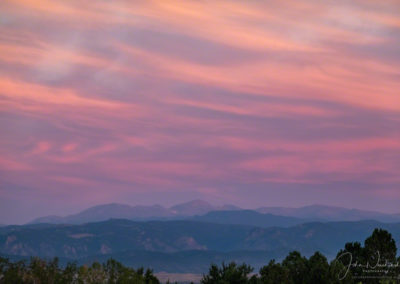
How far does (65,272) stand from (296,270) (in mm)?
37946

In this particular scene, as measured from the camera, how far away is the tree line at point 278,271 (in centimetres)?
7975

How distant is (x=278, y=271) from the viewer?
9131 cm

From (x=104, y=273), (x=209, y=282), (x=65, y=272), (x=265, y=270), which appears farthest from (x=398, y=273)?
(x=65, y=272)

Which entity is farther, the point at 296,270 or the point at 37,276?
the point at 296,270

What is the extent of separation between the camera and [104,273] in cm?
8000

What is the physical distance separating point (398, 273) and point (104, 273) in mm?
44865

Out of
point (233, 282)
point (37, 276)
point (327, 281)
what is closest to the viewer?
point (37, 276)

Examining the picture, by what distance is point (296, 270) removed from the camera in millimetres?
96312

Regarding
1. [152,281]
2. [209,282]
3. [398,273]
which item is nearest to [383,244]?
[398,273]

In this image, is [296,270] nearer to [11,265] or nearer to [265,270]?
[265,270]

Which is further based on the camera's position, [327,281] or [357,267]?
[357,267]

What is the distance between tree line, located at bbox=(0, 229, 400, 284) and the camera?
262ft

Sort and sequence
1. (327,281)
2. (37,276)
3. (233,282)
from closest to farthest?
(37,276) → (327,281) → (233,282)

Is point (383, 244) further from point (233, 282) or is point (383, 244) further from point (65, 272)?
point (65, 272)
